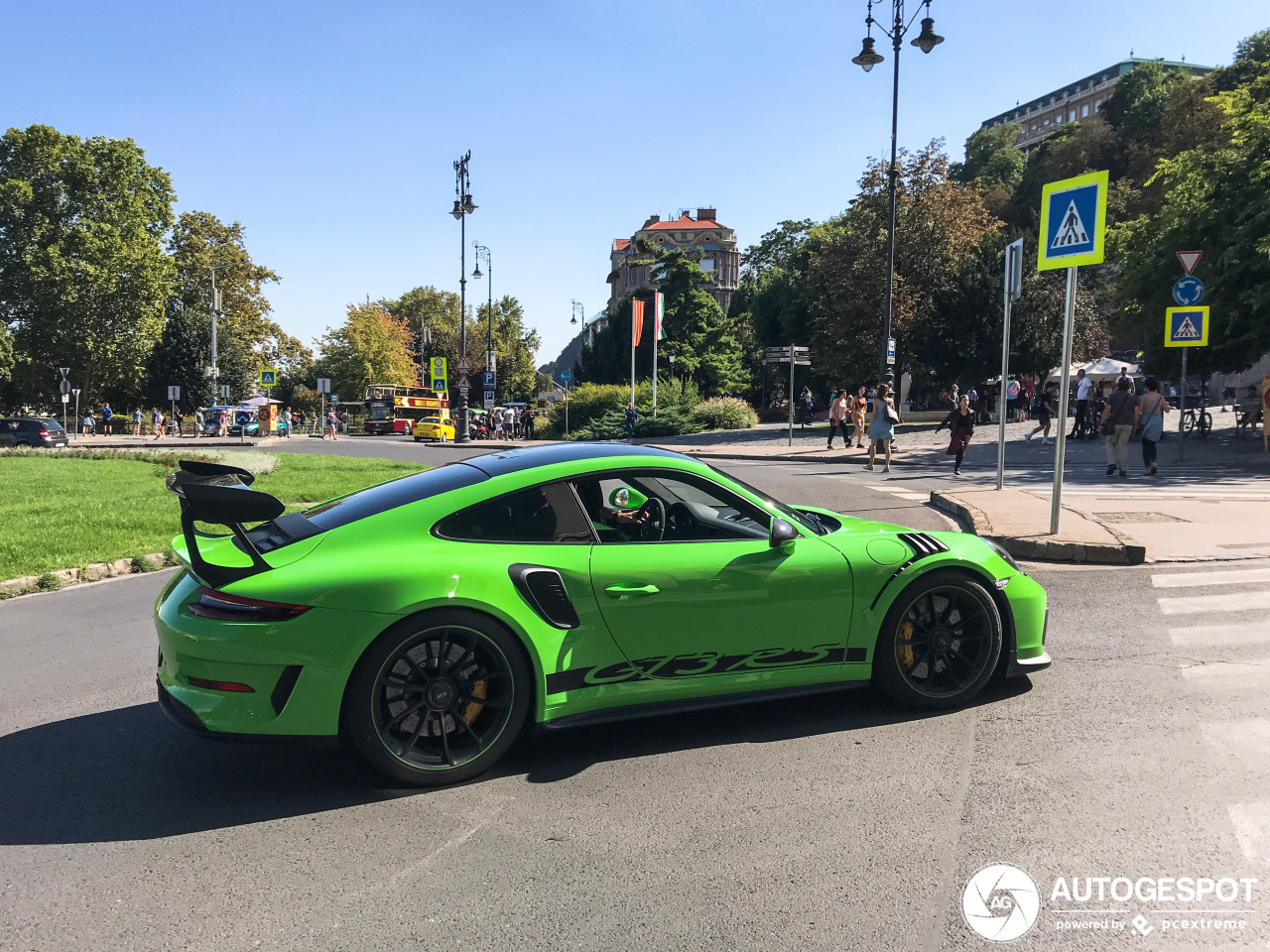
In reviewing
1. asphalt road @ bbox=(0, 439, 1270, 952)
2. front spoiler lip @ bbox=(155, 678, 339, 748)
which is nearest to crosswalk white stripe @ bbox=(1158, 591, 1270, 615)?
asphalt road @ bbox=(0, 439, 1270, 952)

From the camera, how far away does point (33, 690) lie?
205 inches

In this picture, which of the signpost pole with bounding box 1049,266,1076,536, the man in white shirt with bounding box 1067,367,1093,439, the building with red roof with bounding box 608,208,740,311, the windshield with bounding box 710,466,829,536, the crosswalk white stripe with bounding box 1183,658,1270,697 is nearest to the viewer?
the windshield with bounding box 710,466,829,536

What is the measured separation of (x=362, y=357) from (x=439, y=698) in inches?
3140

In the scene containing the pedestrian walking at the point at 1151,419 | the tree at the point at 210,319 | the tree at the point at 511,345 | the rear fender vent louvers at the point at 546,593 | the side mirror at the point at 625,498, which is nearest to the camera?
the rear fender vent louvers at the point at 546,593

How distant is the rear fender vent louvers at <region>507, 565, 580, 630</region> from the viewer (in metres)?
3.83

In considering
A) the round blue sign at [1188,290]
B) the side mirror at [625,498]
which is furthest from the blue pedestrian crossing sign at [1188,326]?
the side mirror at [625,498]

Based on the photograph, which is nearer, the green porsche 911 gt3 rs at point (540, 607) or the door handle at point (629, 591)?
the green porsche 911 gt3 rs at point (540, 607)

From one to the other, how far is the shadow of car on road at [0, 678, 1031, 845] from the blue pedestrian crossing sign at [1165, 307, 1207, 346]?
50.1 feet

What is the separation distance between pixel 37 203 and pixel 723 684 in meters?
57.4

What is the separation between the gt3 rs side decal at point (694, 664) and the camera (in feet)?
12.8

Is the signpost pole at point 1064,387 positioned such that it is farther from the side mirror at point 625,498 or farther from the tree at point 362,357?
the tree at point 362,357

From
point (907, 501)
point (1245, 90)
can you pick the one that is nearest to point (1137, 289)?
point (1245, 90)

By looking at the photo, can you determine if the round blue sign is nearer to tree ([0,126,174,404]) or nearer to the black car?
the black car
